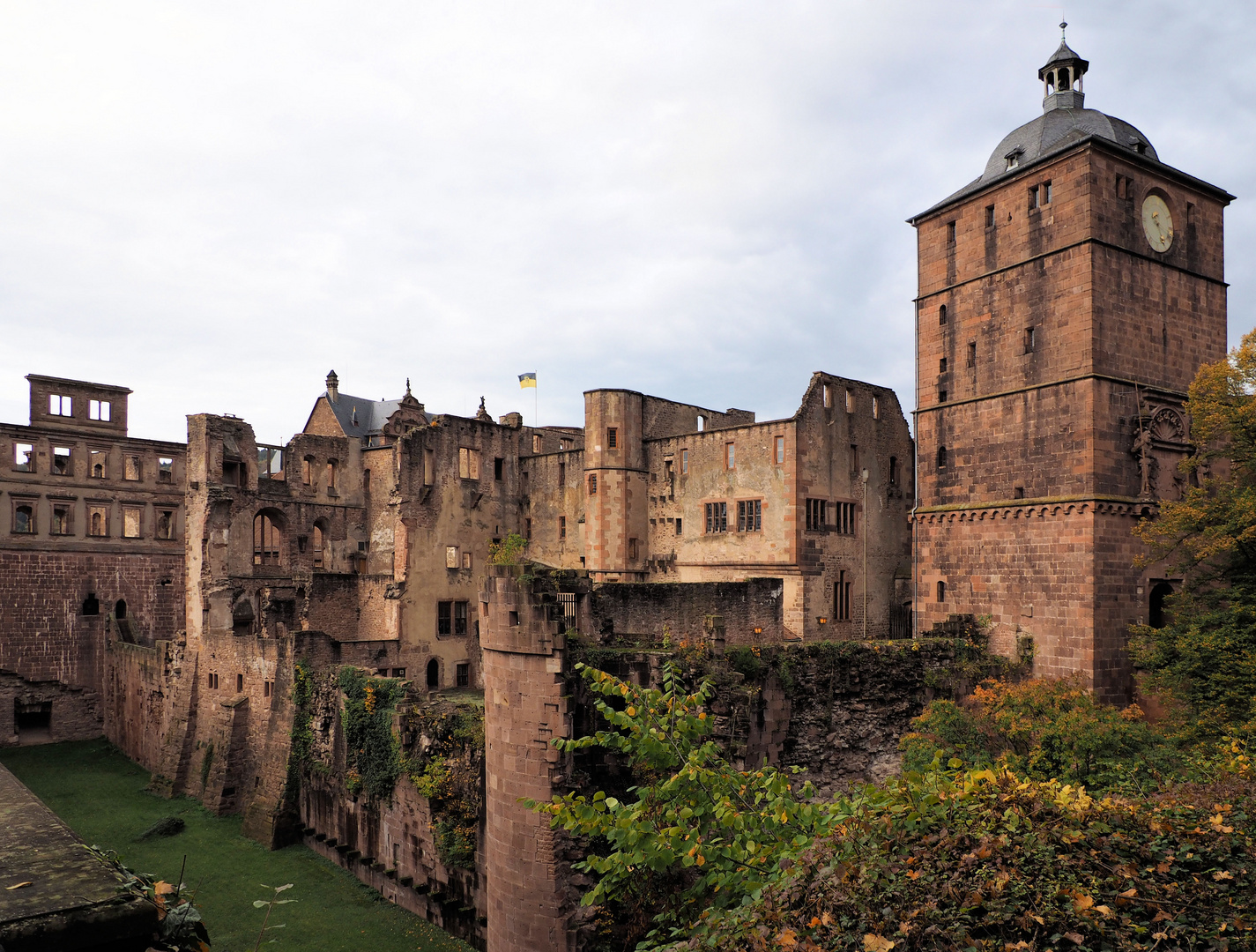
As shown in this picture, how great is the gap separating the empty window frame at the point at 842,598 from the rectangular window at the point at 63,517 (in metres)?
34.2

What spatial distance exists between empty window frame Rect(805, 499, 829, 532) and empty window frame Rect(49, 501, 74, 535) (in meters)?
33.2

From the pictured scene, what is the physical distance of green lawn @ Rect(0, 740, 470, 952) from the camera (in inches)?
707

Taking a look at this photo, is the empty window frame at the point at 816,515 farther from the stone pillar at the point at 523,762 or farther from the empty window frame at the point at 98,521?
the empty window frame at the point at 98,521

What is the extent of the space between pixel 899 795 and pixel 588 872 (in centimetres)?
968

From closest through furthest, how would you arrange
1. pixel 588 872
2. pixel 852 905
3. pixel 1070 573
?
pixel 852 905
pixel 588 872
pixel 1070 573

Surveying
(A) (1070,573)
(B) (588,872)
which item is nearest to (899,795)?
(B) (588,872)

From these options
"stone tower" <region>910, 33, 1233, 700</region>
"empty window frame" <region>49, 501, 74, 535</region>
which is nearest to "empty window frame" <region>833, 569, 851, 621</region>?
"stone tower" <region>910, 33, 1233, 700</region>

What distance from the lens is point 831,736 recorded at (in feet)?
67.3

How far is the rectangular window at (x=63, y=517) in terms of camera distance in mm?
39344

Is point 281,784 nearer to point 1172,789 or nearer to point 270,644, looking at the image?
point 270,644

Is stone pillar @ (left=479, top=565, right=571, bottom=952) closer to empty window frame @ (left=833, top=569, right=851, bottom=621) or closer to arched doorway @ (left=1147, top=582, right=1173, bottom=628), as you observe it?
empty window frame @ (left=833, top=569, right=851, bottom=621)

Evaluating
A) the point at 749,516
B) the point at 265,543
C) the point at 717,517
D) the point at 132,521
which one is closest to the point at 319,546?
the point at 265,543

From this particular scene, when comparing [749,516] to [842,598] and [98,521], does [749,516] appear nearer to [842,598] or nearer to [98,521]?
[842,598]

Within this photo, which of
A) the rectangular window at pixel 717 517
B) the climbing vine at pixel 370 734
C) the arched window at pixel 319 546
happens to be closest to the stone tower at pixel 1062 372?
the rectangular window at pixel 717 517
